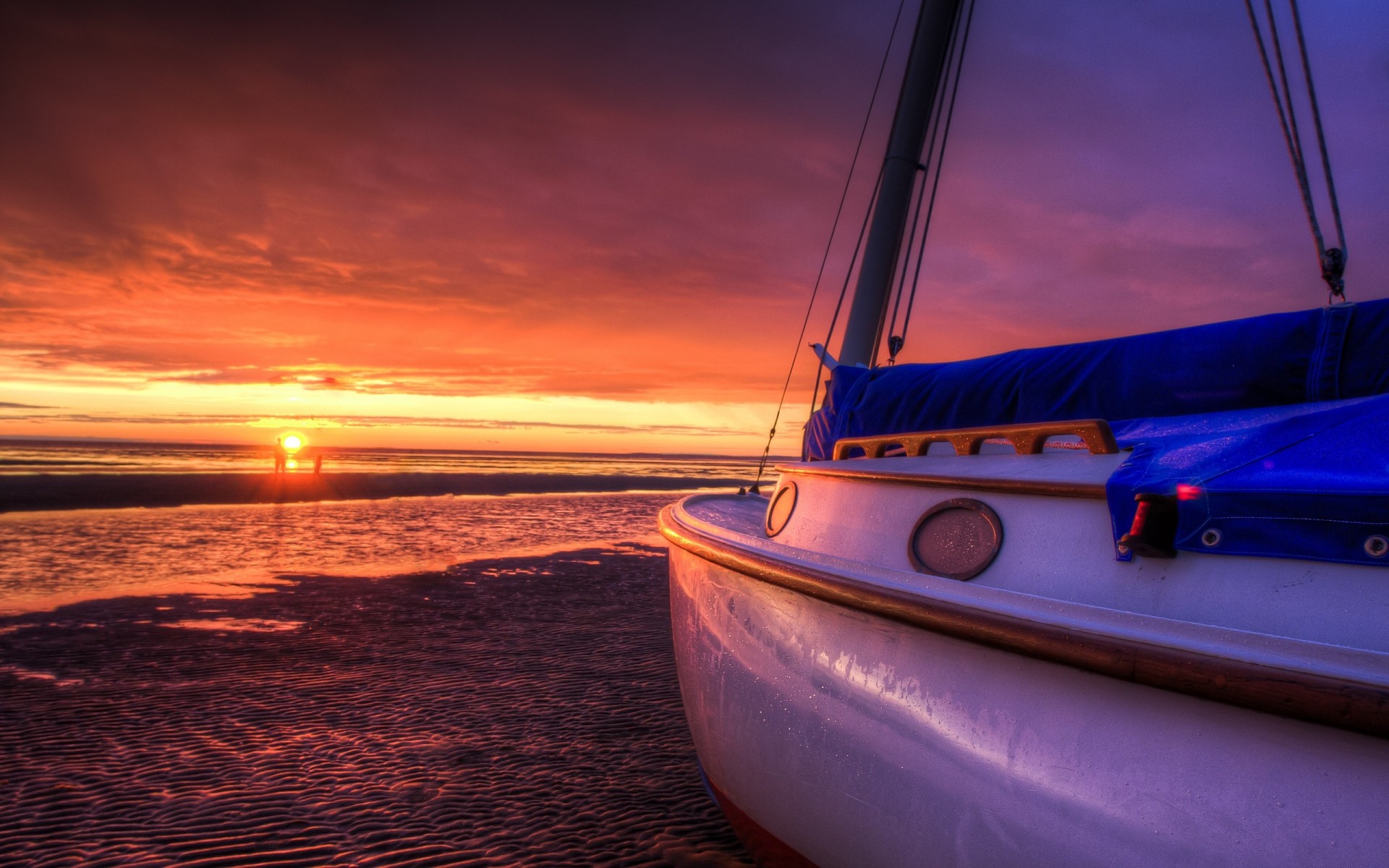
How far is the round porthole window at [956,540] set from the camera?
7.38 feet

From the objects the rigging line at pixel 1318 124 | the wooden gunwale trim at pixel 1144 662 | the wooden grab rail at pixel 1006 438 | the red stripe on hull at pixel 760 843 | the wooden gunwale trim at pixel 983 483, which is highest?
the rigging line at pixel 1318 124

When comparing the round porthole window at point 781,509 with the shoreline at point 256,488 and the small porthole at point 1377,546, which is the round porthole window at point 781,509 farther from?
the shoreline at point 256,488

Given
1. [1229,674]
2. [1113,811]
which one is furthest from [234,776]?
[1229,674]

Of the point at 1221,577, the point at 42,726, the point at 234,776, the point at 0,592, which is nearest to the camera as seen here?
the point at 1221,577

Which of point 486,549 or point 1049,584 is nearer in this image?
point 1049,584

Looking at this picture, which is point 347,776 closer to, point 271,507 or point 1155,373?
point 1155,373

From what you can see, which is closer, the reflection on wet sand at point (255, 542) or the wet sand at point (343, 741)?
the wet sand at point (343, 741)

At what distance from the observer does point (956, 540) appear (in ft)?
7.75

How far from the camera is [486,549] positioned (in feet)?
42.7

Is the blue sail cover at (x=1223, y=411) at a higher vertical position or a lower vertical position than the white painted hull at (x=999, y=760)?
higher

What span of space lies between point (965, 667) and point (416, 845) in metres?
2.85

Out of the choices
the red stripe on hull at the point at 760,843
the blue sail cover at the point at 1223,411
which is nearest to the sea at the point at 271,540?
the red stripe on hull at the point at 760,843

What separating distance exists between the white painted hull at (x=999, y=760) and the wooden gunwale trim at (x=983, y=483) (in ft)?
1.64

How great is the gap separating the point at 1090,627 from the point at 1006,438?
48.0 inches
